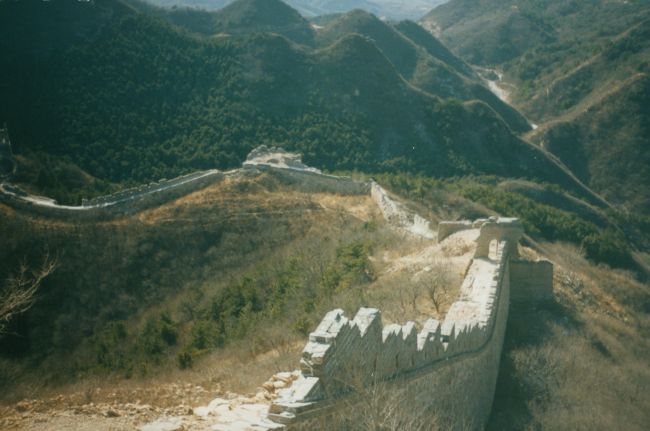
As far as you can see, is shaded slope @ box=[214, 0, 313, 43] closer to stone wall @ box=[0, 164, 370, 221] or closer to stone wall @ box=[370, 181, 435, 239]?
stone wall @ box=[0, 164, 370, 221]

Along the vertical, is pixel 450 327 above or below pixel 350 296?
above

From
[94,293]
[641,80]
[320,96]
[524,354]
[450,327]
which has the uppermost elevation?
[641,80]

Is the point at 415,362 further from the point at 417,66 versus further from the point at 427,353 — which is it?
the point at 417,66

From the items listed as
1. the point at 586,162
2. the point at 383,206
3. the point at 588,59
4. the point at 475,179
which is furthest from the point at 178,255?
the point at 588,59

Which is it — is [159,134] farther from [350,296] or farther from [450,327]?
[450,327]

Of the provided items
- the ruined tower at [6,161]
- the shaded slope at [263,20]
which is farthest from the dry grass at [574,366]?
the shaded slope at [263,20]

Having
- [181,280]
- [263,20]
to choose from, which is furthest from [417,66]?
[181,280]

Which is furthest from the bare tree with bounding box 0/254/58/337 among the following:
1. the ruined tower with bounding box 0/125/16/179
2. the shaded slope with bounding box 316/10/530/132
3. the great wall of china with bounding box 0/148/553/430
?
the shaded slope with bounding box 316/10/530/132
